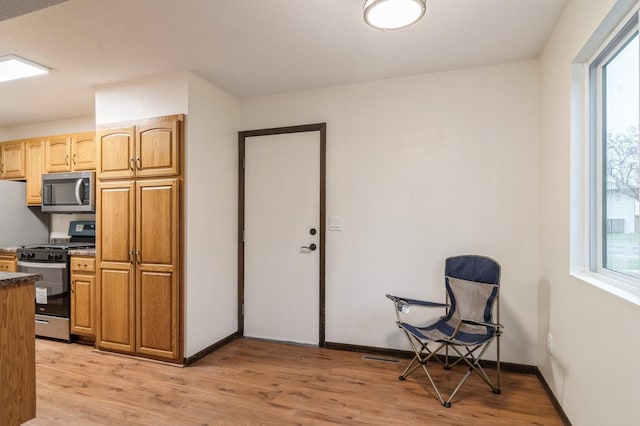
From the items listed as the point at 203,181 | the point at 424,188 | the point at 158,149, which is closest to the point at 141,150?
the point at 158,149

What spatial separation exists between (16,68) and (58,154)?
143cm

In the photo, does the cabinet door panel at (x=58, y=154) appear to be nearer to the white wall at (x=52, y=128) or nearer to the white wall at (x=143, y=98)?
the white wall at (x=52, y=128)

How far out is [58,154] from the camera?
3.92 meters

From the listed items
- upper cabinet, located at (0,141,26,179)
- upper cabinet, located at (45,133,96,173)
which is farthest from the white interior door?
upper cabinet, located at (0,141,26,179)

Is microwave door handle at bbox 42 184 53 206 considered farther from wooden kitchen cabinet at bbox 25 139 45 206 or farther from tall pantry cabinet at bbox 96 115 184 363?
tall pantry cabinet at bbox 96 115 184 363

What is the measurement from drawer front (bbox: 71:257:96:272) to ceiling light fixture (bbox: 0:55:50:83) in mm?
1661

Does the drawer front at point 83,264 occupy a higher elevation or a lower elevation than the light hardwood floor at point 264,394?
higher

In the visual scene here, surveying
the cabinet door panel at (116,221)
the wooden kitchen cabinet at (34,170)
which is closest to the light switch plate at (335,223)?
the cabinet door panel at (116,221)

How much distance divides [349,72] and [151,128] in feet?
5.84

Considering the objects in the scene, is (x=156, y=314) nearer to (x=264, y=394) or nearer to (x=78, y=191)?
(x=264, y=394)

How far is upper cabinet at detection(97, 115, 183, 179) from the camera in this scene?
2852mm

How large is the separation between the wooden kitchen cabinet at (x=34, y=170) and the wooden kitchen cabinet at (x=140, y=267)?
1.62 m

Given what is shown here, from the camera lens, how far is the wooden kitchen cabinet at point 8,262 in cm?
359

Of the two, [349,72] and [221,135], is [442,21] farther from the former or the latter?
[221,135]
